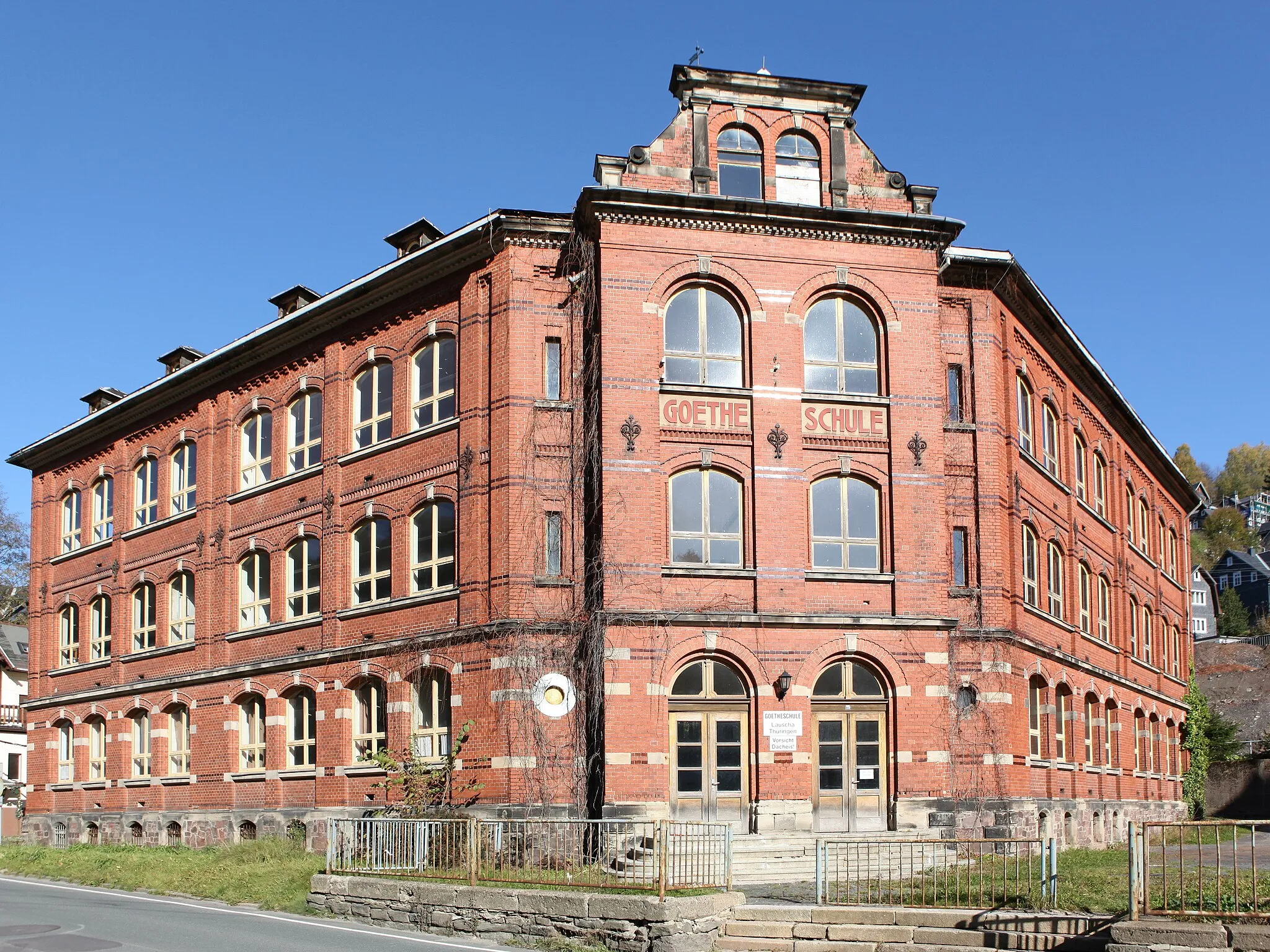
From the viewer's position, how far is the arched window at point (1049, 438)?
32.0 meters

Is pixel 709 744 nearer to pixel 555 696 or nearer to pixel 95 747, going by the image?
pixel 555 696

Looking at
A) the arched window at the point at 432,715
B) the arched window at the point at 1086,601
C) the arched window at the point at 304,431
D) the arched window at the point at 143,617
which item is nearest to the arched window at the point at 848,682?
the arched window at the point at 432,715

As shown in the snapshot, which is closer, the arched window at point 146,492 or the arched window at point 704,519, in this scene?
the arched window at point 704,519

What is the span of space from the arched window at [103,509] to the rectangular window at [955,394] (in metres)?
24.2

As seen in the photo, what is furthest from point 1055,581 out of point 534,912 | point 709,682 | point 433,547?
point 534,912

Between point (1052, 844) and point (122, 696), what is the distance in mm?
28361

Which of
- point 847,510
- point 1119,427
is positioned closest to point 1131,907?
point 847,510

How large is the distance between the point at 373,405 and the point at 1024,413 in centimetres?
1441

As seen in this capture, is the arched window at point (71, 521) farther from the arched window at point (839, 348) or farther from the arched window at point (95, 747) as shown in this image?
the arched window at point (839, 348)

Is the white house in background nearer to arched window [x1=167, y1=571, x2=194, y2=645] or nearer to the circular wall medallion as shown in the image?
arched window [x1=167, y1=571, x2=194, y2=645]

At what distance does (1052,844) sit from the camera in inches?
642

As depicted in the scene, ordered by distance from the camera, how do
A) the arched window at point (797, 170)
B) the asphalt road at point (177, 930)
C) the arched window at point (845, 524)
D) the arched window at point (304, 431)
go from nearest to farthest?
the asphalt road at point (177, 930) < the arched window at point (845, 524) < the arched window at point (797, 170) < the arched window at point (304, 431)

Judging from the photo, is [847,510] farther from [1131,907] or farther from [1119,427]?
[1119,427]

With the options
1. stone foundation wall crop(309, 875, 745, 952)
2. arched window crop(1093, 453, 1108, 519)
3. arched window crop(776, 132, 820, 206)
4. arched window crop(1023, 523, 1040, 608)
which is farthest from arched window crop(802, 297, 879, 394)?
arched window crop(1093, 453, 1108, 519)
